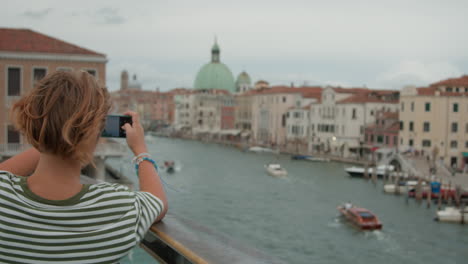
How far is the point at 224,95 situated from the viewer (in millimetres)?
69125

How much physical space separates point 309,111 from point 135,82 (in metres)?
88.2

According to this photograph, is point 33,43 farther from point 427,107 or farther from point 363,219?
point 427,107

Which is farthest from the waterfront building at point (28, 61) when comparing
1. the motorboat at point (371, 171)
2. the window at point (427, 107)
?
the window at point (427, 107)

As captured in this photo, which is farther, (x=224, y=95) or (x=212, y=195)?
(x=224, y=95)

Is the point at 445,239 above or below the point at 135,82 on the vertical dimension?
below

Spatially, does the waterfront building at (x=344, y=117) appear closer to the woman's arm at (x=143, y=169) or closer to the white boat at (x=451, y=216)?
the white boat at (x=451, y=216)

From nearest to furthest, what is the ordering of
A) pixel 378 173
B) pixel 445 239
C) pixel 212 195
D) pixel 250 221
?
pixel 445 239
pixel 250 221
pixel 212 195
pixel 378 173

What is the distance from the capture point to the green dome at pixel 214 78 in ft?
255

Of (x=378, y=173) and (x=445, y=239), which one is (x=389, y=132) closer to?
(x=378, y=173)

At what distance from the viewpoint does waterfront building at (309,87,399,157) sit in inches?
1515

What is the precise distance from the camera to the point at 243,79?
8362 cm

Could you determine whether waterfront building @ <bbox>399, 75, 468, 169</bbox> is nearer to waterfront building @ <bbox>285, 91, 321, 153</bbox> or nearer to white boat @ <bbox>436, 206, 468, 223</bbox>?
waterfront building @ <bbox>285, 91, 321, 153</bbox>

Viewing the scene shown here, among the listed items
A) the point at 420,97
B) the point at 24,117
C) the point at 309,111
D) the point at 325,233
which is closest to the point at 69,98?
the point at 24,117

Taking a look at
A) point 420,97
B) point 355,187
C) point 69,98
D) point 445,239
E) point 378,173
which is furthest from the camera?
point 420,97
